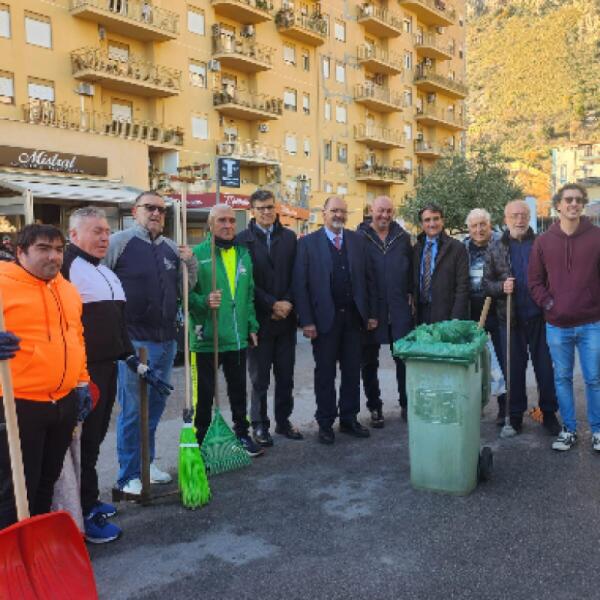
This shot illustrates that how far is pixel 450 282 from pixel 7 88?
68.6ft

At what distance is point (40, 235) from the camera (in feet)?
10.2

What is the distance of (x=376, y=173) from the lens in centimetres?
4019

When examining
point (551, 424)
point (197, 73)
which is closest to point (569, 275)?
point (551, 424)

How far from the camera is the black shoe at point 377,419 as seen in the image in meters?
6.20

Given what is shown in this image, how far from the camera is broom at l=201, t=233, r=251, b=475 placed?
494 centimetres

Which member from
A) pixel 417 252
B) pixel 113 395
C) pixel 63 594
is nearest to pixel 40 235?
pixel 113 395

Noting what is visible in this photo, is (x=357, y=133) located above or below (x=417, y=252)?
above

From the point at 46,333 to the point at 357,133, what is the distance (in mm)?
37698

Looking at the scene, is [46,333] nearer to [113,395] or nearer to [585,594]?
[113,395]

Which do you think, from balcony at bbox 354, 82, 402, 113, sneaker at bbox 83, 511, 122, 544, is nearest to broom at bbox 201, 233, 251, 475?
sneaker at bbox 83, 511, 122, 544

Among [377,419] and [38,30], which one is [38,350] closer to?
[377,419]

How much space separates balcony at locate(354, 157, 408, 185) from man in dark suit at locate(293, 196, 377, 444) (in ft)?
113

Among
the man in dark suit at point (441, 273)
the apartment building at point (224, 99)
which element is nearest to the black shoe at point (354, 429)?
the man in dark suit at point (441, 273)

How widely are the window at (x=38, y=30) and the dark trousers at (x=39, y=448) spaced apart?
76.2ft
